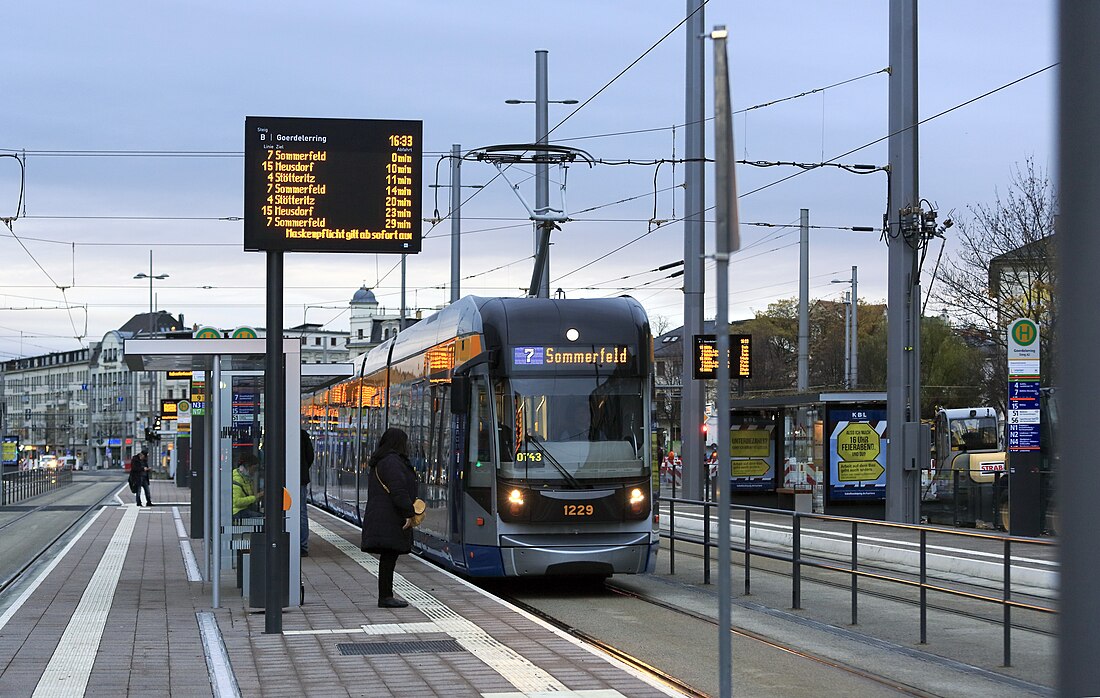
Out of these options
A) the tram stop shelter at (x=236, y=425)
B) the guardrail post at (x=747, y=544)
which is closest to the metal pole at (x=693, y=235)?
the guardrail post at (x=747, y=544)

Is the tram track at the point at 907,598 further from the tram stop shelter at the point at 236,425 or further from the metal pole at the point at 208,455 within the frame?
the metal pole at the point at 208,455

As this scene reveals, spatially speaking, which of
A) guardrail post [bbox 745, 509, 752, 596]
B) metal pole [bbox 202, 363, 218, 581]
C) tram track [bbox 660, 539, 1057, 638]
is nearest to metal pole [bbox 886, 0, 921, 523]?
tram track [bbox 660, 539, 1057, 638]

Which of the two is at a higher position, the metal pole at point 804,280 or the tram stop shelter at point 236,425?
→ the metal pole at point 804,280

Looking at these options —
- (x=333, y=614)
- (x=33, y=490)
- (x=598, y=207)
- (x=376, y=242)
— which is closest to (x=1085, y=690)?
(x=376, y=242)

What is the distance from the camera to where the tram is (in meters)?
14.8

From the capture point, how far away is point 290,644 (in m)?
10.6

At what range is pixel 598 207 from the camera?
30.2m

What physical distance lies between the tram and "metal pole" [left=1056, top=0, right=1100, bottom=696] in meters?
11.9

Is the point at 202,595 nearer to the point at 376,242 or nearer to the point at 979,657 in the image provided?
the point at 376,242

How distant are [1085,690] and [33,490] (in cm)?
5739

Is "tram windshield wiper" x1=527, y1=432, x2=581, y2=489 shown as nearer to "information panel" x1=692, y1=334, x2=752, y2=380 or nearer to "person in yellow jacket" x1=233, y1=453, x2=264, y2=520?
"person in yellow jacket" x1=233, y1=453, x2=264, y2=520

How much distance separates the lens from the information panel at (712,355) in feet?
71.9

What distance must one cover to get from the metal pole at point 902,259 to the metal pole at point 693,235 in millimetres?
3837

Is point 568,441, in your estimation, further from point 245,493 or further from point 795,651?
point 795,651
